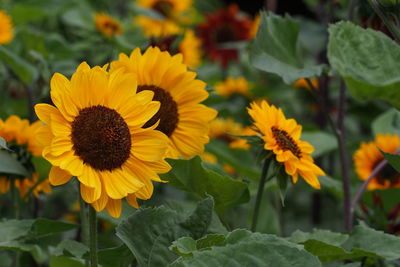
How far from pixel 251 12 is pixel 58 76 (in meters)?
2.92

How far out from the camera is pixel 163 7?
226 cm

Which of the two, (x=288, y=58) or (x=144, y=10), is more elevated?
(x=288, y=58)

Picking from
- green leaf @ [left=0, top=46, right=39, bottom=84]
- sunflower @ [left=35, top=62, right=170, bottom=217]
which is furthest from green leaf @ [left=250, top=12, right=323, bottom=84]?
green leaf @ [left=0, top=46, right=39, bottom=84]

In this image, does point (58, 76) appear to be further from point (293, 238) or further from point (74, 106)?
point (293, 238)

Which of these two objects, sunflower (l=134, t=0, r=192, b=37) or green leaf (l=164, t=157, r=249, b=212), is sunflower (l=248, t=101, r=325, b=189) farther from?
sunflower (l=134, t=0, r=192, b=37)

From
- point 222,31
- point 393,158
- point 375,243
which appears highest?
point 393,158

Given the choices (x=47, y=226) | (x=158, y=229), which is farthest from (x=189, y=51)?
(x=158, y=229)

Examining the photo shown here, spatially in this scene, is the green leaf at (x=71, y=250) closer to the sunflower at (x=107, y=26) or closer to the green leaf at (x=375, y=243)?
the green leaf at (x=375, y=243)

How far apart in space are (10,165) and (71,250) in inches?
5.9

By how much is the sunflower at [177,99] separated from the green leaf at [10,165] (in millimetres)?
188

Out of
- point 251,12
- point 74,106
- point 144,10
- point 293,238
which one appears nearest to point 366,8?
point 293,238

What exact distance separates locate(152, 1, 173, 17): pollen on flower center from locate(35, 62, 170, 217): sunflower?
4.77 feet

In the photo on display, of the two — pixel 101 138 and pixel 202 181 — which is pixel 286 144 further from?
pixel 101 138

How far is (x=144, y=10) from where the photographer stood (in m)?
2.01
